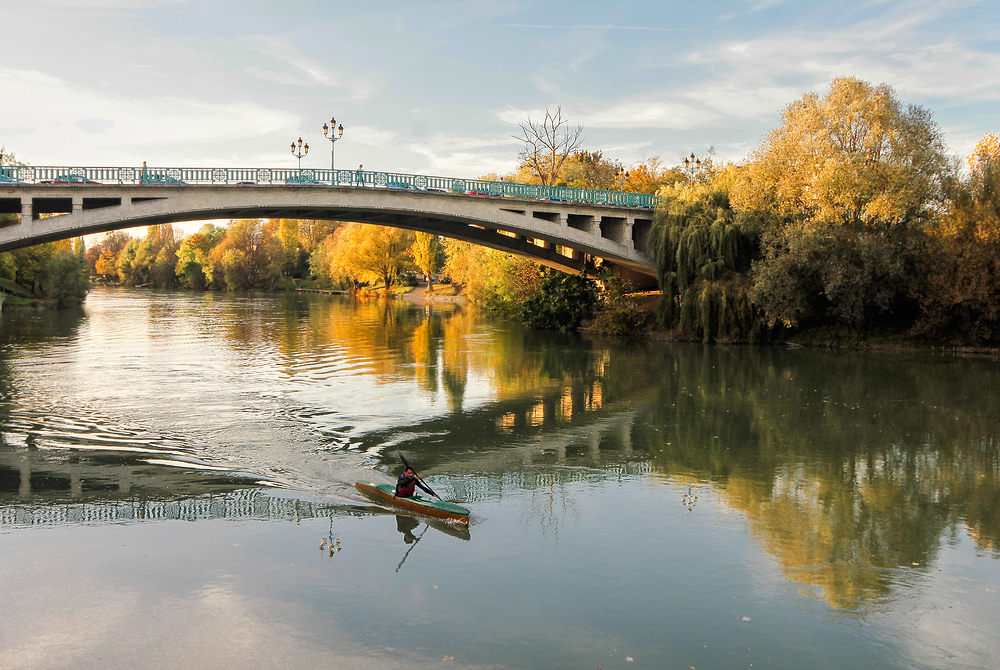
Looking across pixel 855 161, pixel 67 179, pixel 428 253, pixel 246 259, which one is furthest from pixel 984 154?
pixel 246 259

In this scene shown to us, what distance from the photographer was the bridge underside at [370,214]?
105ft

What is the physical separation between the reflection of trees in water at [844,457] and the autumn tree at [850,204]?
5476 millimetres

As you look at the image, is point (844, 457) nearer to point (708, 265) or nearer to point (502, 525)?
point (502, 525)

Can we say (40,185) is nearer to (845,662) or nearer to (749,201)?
(749,201)

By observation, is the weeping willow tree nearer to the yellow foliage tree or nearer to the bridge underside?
the yellow foliage tree

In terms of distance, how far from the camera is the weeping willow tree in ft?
118

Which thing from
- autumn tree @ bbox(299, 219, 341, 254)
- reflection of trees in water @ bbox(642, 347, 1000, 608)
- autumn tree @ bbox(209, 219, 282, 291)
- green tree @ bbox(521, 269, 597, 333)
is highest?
autumn tree @ bbox(299, 219, 341, 254)

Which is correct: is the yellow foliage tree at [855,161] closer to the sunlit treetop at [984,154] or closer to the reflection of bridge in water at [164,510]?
the sunlit treetop at [984,154]

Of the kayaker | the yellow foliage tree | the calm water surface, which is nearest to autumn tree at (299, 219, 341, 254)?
the yellow foliage tree

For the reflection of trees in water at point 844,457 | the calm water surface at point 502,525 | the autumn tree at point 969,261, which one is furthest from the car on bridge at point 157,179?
the autumn tree at point 969,261

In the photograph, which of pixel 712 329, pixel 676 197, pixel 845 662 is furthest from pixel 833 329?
pixel 845 662

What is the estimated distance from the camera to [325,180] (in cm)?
3634

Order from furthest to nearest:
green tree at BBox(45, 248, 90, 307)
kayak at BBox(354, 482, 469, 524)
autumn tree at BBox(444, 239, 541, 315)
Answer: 1. green tree at BBox(45, 248, 90, 307)
2. autumn tree at BBox(444, 239, 541, 315)
3. kayak at BBox(354, 482, 469, 524)

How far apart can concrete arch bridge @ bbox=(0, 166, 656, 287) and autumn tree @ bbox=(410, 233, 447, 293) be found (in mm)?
36247
